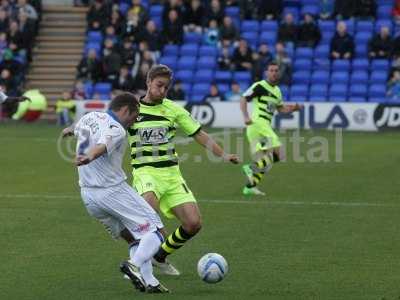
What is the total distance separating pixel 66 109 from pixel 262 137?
14.3 metres

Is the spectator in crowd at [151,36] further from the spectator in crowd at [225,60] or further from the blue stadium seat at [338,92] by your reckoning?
the blue stadium seat at [338,92]

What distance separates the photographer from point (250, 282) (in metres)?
10.3

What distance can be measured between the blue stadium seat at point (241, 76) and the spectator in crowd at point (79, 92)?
15.3 feet

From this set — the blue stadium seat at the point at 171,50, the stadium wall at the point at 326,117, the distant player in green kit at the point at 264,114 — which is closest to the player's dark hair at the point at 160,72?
the distant player in green kit at the point at 264,114

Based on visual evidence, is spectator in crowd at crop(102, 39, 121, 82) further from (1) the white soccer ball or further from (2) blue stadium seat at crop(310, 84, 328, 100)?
(1) the white soccer ball

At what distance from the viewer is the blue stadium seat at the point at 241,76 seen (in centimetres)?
3297

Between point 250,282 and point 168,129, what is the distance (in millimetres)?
1876

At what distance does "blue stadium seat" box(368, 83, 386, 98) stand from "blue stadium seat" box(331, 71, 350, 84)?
92 cm

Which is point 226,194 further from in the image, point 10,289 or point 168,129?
point 10,289

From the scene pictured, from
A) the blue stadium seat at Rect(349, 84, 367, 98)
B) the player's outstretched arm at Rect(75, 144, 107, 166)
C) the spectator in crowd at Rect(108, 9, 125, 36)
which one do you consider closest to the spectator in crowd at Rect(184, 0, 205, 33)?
the spectator in crowd at Rect(108, 9, 125, 36)

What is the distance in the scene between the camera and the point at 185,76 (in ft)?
109

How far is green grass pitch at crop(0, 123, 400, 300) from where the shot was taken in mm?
10094

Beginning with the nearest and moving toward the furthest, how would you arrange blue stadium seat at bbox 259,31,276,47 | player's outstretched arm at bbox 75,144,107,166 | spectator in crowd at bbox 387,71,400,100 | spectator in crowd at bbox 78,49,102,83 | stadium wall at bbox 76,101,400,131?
player's outstretched arm at bbox 75,144,107,166, stadium wall at bbox 76,101,400,131, spectator in crowd at bbox 387,71,400,100, spectator in crowd at bbox 78,49,102,83, blue stadium seat at bbox 259,31,276,47

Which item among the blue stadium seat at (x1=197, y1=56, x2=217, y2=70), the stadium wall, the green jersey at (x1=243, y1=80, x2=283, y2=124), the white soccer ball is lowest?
the stadium wall
